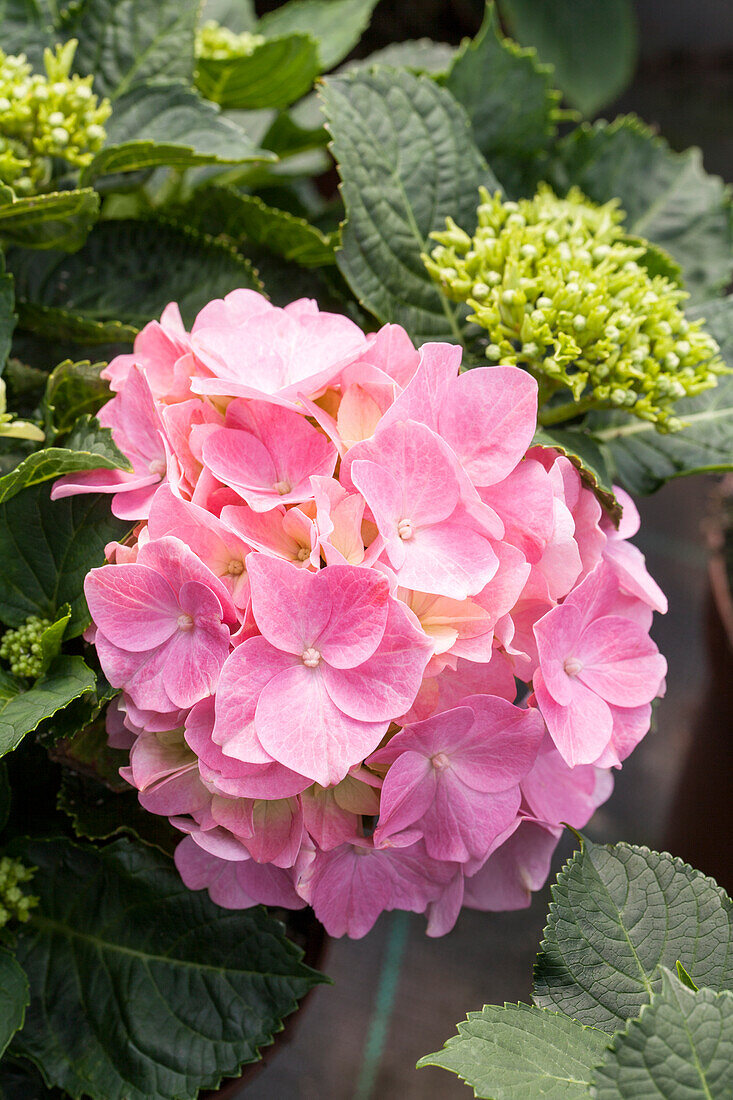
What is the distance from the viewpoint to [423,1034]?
2.70ft

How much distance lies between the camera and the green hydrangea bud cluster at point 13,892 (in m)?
0.53

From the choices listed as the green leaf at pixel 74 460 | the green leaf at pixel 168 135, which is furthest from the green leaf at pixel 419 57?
the green leaf at pixel 74 460

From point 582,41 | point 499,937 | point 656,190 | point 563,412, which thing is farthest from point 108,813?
point 582,41

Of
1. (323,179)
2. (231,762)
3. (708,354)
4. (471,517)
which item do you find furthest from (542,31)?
(231,762)

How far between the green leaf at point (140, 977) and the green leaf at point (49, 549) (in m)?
0.16

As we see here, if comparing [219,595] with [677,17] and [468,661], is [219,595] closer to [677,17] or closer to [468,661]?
[468,661]

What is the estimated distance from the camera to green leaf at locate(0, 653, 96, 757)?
41 centimetres

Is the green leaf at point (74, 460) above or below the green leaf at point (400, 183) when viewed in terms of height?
below

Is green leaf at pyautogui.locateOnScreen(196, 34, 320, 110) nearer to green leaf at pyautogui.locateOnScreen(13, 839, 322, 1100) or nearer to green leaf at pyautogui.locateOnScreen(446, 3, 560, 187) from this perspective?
green leaf at pyautogui.locateOnScreen(446, 3, 560, 187)

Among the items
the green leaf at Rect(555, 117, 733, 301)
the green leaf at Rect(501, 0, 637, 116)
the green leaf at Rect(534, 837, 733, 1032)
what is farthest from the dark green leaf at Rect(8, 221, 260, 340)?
the green leaf at Rect(501, 0, 637, 116)

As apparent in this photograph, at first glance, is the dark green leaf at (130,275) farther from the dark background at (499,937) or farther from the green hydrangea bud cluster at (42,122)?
the dark background at (499,937)

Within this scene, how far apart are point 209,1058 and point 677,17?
2017 millimetres

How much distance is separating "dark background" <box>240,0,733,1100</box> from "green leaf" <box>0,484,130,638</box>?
1.14ft

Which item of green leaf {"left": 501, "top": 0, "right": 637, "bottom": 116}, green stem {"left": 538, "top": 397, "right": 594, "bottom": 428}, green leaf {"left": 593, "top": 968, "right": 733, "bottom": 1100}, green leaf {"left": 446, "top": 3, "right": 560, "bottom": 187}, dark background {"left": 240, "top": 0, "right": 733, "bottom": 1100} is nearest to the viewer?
green leaf {"left": 593, "top": 968, "right": 733, "bottom": 1100}
